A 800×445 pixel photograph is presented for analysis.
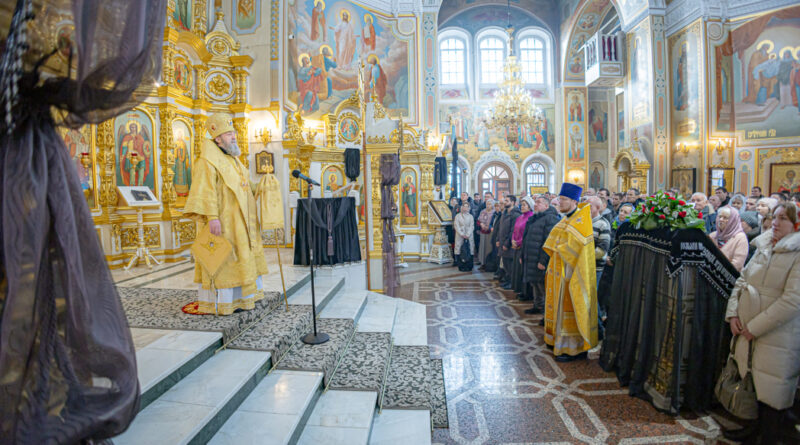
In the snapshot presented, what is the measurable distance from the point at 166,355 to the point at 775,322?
404cm

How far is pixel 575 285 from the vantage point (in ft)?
14.1

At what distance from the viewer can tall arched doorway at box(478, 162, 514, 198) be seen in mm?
21031

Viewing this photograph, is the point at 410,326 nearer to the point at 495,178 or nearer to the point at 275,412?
the point at 275,412

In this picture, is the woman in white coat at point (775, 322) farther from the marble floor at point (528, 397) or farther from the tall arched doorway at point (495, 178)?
the tall arched doorway at point (495, 178)

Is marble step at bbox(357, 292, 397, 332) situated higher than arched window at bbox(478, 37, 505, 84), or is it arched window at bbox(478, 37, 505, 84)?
arched window at bbox(478, 37, 505, 84)

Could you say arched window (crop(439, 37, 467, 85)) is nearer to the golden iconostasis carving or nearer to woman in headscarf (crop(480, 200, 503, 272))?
woman in headscarf (crop(480, 200, 503, 272))

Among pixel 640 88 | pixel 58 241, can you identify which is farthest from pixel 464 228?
pixel 58 241

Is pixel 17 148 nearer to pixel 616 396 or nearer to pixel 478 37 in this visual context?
pixel 616 396

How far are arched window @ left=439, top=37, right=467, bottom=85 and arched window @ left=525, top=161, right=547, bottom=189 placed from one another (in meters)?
5.65

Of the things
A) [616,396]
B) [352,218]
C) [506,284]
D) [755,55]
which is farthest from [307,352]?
[755,55]

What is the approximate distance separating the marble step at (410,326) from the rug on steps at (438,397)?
1.07 ft

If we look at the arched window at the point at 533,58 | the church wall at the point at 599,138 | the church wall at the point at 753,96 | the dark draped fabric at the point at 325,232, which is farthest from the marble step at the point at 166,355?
the arched window at the point at 533,58

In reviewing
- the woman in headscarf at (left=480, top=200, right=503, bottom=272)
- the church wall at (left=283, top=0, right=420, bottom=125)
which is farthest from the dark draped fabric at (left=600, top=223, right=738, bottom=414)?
the church wall at (left=283, top=0, right=420, bottom=125)

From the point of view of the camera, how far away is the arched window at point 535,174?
20750mm
